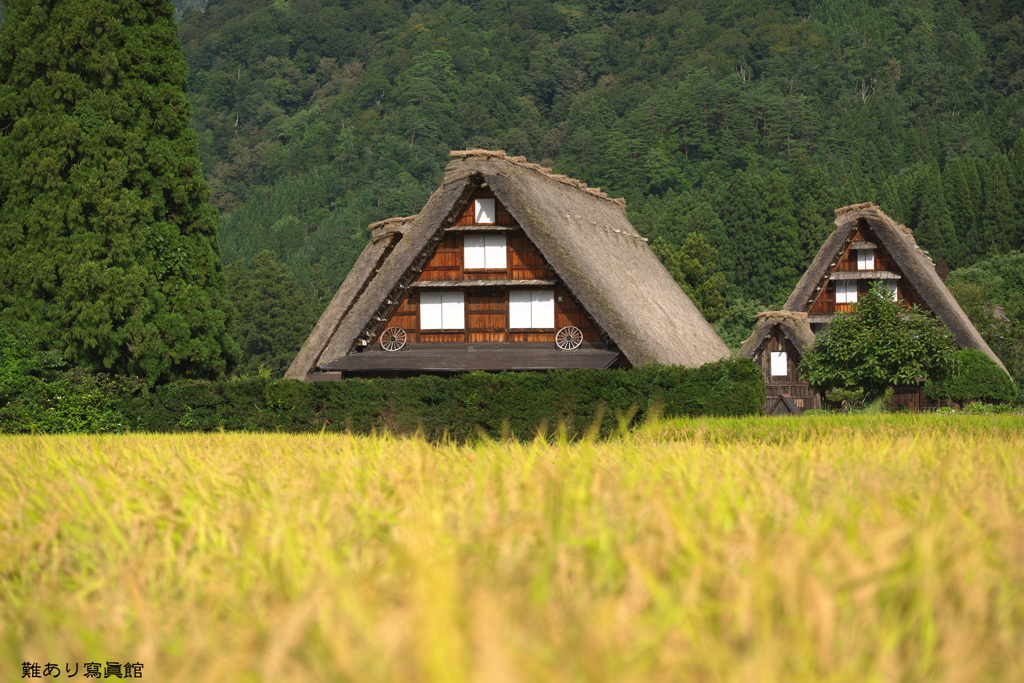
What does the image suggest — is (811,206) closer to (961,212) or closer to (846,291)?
(961,212)

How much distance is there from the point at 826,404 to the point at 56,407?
2768cm

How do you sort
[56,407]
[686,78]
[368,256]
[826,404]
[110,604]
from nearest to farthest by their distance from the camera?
[110,604], [56,407], [368,256], [826,404], [686,78]

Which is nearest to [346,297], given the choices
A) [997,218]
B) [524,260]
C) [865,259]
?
[524,260]

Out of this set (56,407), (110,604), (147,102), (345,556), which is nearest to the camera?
(110,604)

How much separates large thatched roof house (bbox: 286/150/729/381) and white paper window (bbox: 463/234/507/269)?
1.0 inches

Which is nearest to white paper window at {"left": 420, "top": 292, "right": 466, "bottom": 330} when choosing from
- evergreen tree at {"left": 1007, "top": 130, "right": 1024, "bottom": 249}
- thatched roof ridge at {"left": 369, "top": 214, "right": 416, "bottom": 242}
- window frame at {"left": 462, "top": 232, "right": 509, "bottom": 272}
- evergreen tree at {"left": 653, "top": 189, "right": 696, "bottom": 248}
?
window frame at {"left": 462, "top": 232, "right": 509, "bottom": 272}

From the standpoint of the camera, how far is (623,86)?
115 meters

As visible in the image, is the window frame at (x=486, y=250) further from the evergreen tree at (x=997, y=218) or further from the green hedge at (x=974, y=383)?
the evergreen tree at (x=997, y=218)

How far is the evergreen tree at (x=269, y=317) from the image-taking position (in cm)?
6394

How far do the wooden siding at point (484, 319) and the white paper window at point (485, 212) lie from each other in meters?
1.69

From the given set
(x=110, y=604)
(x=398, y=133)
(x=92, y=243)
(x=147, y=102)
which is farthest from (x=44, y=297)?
(x=398, y=133)

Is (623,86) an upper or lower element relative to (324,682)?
upper

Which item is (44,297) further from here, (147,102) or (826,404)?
(826,404)

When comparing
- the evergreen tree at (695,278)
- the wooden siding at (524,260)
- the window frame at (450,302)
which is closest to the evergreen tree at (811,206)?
the evergreen tree at (695,278)
